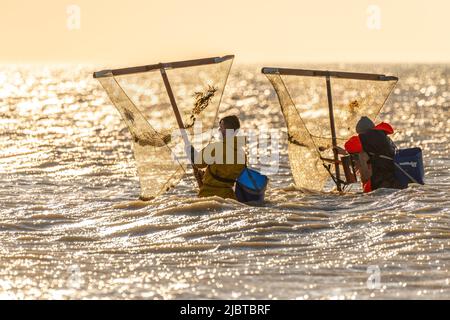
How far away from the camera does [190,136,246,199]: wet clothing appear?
61.4 feet

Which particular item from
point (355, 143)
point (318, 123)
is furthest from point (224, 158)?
point (318, 123)

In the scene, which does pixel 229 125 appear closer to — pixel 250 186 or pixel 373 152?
pixel 250 186

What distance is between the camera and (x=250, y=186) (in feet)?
64.0

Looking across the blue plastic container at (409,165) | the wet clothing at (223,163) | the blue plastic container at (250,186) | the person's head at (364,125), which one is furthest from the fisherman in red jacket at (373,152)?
the wet clothing at (223,163)

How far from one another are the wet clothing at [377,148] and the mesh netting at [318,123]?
947 mm

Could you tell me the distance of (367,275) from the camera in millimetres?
14266

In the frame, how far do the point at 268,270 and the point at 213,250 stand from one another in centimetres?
169

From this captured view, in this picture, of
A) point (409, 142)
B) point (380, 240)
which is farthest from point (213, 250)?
point (409, 142)

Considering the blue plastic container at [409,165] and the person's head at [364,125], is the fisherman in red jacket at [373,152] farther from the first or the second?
the blue plastic container at [409,165]

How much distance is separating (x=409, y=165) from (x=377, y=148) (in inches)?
43.8

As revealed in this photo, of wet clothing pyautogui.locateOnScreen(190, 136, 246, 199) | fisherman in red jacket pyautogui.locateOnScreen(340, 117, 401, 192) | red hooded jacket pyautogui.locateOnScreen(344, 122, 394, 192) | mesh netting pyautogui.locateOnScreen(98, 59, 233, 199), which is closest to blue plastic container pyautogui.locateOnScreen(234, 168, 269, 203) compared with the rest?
wet clothing pyautogui.locateOnScreen(190, 136, 246, 199)

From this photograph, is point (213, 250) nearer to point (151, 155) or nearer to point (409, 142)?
point (151, 155)

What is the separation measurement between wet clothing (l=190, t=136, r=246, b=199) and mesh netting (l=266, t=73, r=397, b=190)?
2.27 meters

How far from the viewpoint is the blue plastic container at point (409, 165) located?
2048 cm
